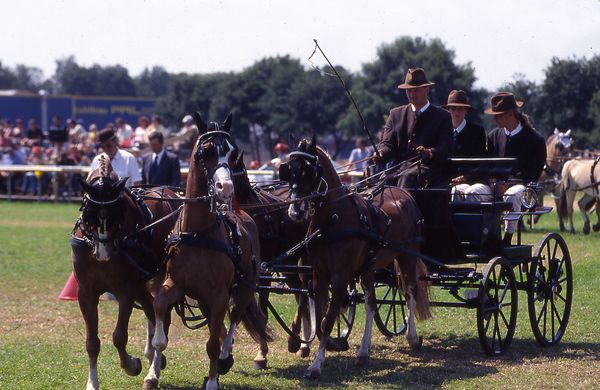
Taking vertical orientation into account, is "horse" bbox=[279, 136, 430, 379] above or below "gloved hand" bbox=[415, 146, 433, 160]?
below

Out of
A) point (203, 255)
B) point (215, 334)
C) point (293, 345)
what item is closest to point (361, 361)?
point (293, 345)

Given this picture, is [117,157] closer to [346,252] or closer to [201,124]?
[346,252]

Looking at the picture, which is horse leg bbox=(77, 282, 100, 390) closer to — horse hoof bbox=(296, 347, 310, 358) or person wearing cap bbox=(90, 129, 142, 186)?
horse hoof bbox=(296, 347, 310, 358)

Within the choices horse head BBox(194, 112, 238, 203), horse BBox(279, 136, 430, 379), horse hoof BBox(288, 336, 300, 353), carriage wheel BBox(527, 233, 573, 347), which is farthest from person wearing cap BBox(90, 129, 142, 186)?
carriage wheel BBox(527, 233, 573, 347)

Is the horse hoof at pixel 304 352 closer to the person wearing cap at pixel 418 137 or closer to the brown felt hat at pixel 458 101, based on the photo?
the person wearing cap at pixel 418 137

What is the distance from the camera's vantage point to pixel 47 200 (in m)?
33.9

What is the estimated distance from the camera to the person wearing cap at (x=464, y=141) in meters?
10.5

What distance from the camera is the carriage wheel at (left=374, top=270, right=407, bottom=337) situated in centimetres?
1053

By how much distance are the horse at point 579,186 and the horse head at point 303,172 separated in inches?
537

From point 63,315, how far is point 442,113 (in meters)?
5.10

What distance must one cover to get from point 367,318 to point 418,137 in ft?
6.36

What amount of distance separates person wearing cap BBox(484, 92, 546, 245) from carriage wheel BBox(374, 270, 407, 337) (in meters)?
1.52

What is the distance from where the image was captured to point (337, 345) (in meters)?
10.1

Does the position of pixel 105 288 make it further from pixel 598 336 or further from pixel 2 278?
pixel 2 278
